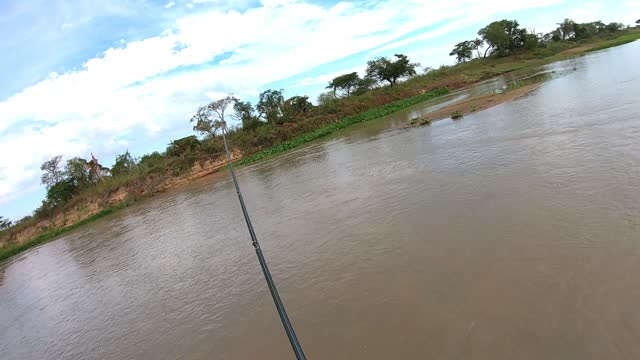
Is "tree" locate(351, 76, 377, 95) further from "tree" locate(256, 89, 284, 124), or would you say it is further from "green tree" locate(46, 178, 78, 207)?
"green tree" locate(46, 178, 78, 207)

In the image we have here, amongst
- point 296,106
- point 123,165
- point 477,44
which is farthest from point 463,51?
point 123,165

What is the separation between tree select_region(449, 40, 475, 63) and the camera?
6184 cm

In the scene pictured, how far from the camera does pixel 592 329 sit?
2.71m

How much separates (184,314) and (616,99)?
1277cm

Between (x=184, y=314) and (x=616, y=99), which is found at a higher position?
(x=616, y=99)

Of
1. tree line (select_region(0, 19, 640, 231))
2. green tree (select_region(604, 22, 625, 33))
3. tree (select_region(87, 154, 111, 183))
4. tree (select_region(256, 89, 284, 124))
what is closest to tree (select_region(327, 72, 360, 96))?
tree line (select_region(0, 19, 640, 231))

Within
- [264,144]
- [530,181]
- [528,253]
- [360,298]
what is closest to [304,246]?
[360,298]

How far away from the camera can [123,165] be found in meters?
31.1

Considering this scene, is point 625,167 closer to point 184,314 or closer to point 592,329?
point 592,329

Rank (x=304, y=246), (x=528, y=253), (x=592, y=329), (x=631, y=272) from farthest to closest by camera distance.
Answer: (x=304, y=246) → (x=528, y=253) → (x=631, y=272) → (x=592, y=329)

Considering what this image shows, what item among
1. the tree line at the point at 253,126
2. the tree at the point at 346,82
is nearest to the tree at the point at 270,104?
the tree line at the point at 253,126

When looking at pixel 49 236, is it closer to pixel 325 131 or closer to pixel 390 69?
pixel 325 131

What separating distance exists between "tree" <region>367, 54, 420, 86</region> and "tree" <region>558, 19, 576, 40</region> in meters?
35.1

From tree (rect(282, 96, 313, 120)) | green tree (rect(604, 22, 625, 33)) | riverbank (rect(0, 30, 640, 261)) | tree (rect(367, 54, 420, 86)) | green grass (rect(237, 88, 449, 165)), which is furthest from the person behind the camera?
green tree (rect(604, 22, 625, 33))
